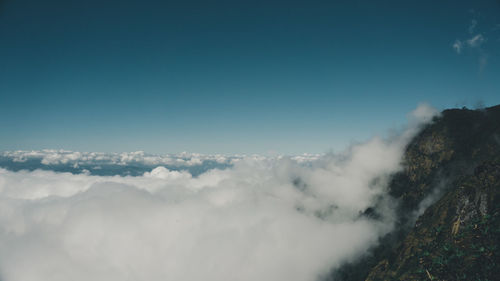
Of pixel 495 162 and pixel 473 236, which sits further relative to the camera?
pixel 495 162

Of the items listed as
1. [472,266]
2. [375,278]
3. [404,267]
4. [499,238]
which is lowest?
[375,278]

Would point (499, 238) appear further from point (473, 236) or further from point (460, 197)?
point (460, 197)

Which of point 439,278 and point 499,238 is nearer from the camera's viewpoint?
point 499,238

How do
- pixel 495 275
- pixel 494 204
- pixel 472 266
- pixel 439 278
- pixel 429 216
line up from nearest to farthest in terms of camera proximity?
pixel 495 275, pixel 472 266, pixel 439 278, pixel 494 204, pixel 429 216

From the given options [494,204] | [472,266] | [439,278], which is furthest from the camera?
[494,204]

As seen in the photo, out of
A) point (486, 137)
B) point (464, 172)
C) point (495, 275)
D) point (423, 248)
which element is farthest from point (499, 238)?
point (486, 137)

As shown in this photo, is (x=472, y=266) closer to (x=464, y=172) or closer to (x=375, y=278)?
(x=375, y=278)

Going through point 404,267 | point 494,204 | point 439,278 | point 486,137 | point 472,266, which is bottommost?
point 404,267

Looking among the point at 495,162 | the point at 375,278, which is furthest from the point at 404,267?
the point at 495,162

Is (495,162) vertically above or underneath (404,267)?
above
